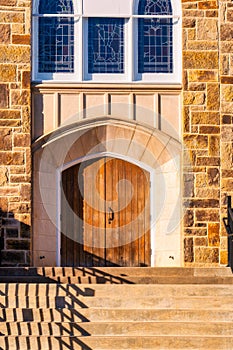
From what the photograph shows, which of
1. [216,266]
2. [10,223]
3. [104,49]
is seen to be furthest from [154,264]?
[104,49]

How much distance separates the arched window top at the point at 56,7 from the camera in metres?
15.1

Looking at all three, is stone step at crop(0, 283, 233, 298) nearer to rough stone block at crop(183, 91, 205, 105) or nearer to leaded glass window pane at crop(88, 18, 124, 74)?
rough stone block at crop(183, 91, 205, 105)

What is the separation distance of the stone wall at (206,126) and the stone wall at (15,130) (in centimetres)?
227

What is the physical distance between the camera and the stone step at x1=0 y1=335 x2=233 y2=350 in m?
11.2

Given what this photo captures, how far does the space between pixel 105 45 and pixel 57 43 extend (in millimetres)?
707

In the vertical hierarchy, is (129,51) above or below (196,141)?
above

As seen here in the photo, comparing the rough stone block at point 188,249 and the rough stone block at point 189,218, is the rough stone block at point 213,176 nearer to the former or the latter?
the rough stone block at point 189,218

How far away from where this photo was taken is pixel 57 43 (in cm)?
1514

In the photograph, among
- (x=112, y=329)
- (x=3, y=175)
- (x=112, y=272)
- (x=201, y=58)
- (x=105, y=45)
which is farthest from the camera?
(x=105, y=45)

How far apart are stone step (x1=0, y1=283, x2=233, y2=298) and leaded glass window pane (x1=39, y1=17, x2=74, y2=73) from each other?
392 centimetres

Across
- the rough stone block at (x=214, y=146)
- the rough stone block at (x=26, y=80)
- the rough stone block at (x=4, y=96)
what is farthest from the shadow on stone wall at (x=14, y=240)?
the rough stone block at (x=214, y=146)

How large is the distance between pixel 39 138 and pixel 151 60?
6.69 ft

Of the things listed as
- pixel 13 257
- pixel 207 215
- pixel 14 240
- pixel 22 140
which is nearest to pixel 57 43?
pixel 22 140

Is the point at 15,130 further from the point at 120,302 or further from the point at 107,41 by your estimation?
the point at 120,302
